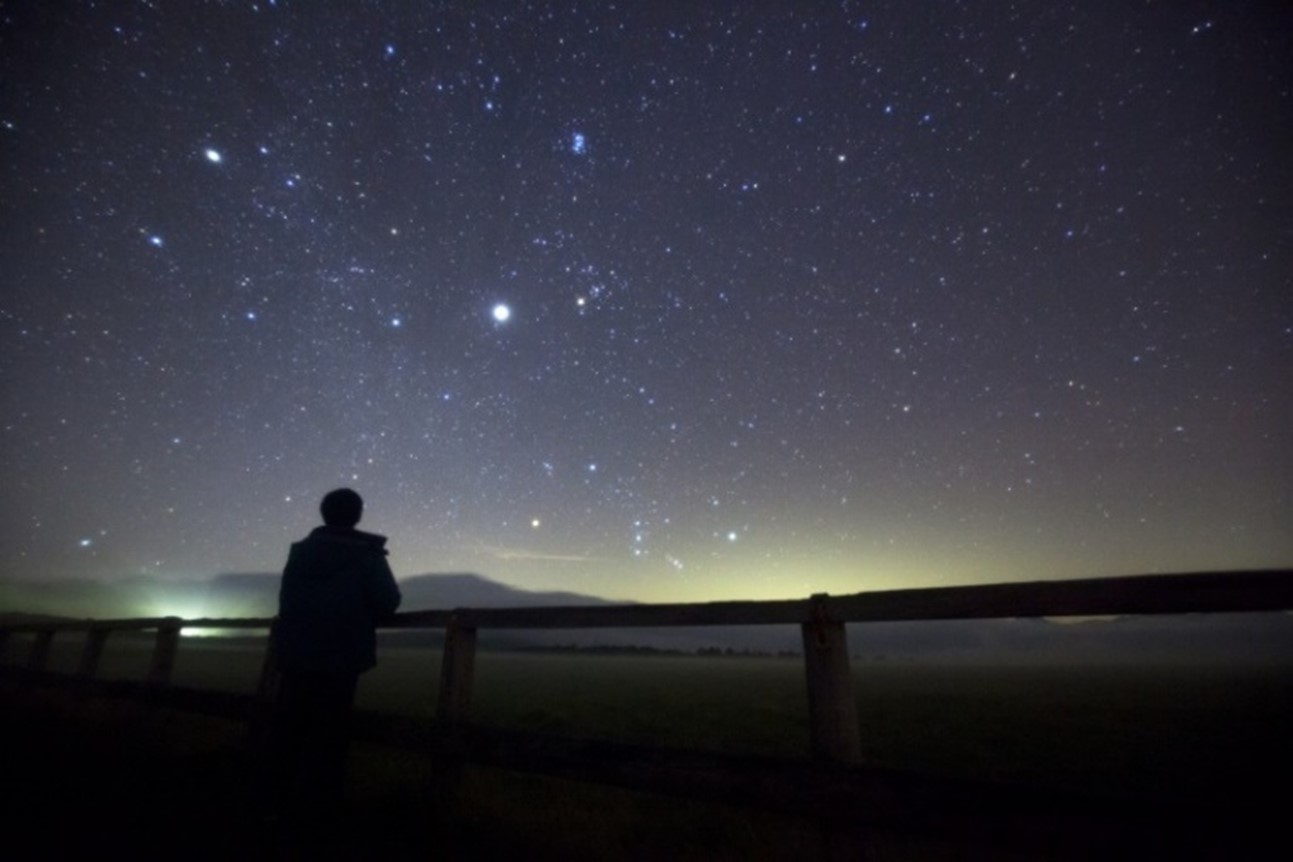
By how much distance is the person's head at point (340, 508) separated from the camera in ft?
13.2

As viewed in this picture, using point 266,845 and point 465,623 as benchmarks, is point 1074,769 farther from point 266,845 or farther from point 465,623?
point 266,845

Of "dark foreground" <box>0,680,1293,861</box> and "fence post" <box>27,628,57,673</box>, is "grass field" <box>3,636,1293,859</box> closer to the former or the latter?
"dark foreground" <box>0,680,1293,861</box>

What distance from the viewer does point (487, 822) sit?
3518 millimetres

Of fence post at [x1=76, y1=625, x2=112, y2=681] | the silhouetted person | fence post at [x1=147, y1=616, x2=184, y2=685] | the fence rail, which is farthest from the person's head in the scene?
fence post at [x1=76, y1=625, x2=112, y2=681]

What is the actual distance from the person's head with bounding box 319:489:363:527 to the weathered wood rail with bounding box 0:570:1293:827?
2.61 ft

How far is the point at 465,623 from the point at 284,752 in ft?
4.09

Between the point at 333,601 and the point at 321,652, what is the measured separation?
1.00 ft

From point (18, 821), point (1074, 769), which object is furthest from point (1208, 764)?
point (18, 821)

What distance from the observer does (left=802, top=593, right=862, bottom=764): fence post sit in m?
2.56

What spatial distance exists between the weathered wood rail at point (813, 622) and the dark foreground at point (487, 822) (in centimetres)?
38

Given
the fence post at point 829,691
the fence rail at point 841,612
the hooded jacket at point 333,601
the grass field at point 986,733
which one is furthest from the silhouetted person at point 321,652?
the grass field at point 986,733

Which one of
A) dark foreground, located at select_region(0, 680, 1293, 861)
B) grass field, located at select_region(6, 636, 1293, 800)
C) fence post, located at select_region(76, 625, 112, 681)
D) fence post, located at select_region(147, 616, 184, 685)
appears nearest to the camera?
dark foreground, located at select_region(0, 680, 1293, 861)

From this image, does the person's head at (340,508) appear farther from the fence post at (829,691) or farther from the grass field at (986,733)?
the grass field at (986,733)

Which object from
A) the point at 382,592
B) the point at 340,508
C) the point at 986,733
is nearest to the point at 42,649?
the point at 340,508
